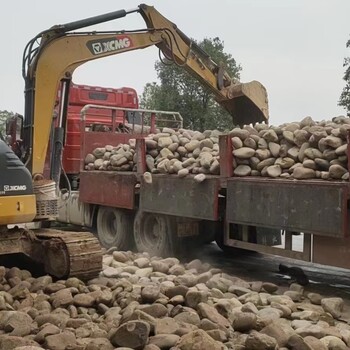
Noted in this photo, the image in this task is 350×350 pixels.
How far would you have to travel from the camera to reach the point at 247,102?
443 inches

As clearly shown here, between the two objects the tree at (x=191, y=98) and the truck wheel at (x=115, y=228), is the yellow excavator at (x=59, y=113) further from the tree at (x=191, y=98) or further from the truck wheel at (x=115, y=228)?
the tree at (x=191, y=98)

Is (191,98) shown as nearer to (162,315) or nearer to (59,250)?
(59,250)

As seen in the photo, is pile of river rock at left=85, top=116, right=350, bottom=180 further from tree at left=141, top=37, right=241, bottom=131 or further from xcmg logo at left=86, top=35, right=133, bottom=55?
tree at left=141, top=37, right=241, bottom=131

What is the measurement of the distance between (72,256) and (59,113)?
98.8 inches

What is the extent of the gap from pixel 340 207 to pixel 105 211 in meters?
5.17

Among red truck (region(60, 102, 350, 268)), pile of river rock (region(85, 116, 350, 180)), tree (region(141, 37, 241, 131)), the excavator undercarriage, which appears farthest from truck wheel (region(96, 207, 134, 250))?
tree (region(141, 37, 241, 131))

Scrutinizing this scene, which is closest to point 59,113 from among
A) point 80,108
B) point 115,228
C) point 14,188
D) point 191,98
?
point 14,188

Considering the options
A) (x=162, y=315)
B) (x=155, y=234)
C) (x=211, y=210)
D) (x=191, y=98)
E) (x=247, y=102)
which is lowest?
(x=162, y=315)

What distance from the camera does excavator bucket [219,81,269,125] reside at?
11070 millimetres

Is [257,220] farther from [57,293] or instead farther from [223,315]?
[57,293]

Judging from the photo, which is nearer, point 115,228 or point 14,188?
point 14,188

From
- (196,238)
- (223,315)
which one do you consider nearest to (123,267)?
(196,238)

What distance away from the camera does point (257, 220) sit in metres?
7.04

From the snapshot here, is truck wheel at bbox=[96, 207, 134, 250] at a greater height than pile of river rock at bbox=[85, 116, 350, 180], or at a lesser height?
lesser
